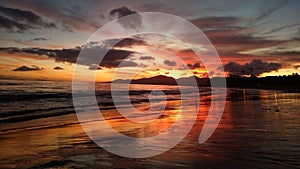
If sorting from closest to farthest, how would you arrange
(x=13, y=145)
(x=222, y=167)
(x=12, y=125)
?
(x=222, y=167) → (x=13, y=145) → (x=12, y=125)

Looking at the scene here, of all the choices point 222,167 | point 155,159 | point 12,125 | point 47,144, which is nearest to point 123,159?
point 155,159

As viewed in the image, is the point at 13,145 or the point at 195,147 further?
the point at 13,145

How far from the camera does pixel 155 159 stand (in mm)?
7418

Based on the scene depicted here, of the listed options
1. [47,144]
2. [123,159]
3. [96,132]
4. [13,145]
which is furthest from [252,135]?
[13,145]

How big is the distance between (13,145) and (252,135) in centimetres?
862

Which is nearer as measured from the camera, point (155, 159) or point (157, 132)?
point (155, 159)

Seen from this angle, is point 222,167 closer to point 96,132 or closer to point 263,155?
point 263,155

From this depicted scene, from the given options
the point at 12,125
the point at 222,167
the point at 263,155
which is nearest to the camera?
the point at 222,167

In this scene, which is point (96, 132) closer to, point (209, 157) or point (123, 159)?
point (123, 159)

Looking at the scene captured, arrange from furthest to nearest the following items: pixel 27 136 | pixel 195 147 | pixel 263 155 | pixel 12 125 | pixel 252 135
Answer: pixel 12 125 < pixel 27 136 < pixel 252 135 < pixel 195 147 < pixel 263 155

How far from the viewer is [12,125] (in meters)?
14.5

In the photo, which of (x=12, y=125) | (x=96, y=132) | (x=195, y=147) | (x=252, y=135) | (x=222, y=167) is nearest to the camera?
(x=222, y=167)

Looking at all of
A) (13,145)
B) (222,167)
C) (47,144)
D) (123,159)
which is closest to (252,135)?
(222,167)

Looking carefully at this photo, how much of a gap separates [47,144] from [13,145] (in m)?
1.16
